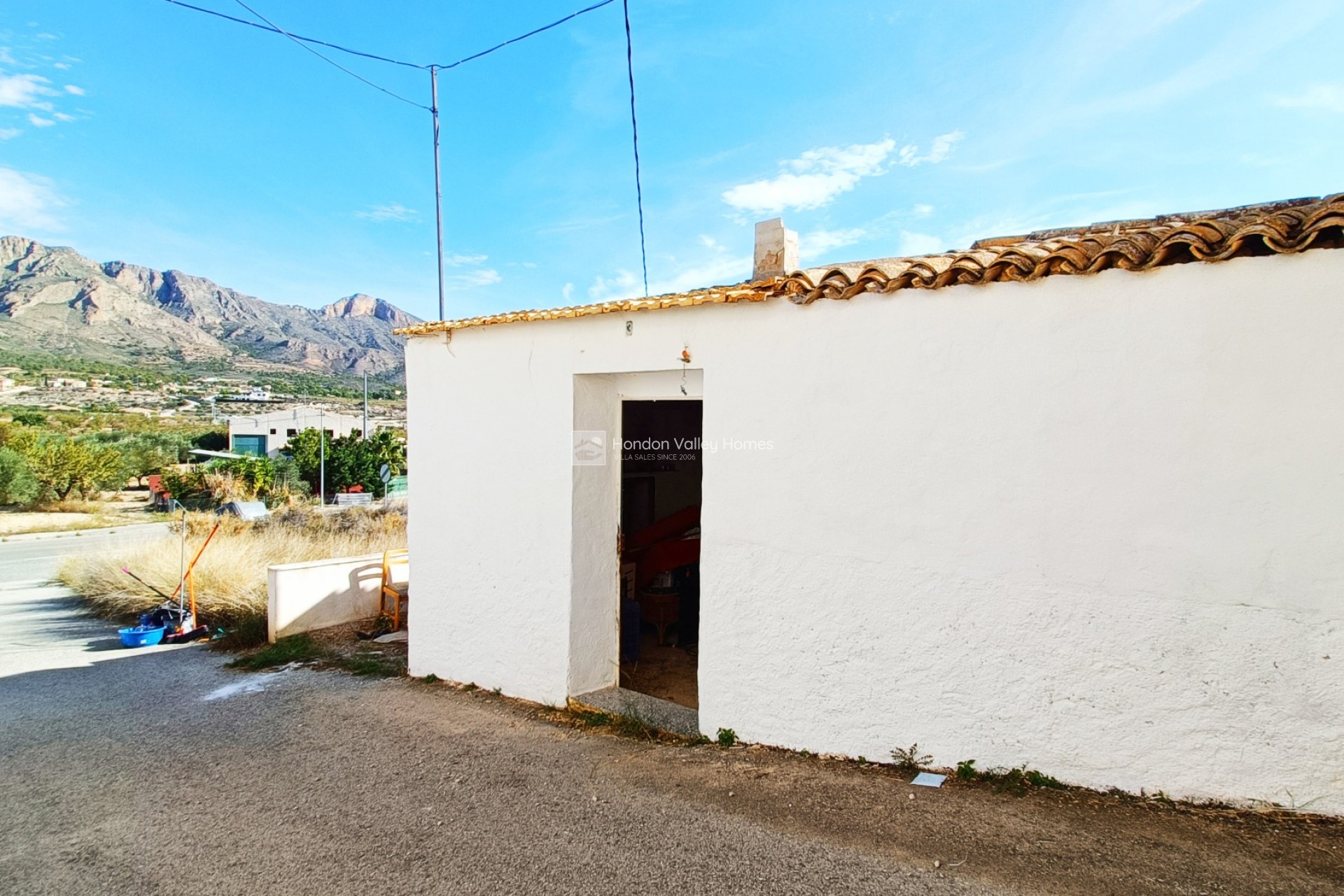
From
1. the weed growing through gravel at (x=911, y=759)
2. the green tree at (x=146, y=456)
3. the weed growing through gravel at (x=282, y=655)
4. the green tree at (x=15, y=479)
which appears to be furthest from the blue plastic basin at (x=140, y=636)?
the green tree at (x=146, y=456)

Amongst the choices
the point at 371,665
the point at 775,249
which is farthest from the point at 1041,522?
the point at 371,665

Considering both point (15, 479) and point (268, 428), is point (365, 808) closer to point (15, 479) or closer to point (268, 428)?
point (15, 479)

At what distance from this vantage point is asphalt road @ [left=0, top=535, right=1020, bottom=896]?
3.54 meters

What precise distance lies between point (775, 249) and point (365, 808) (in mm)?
5384

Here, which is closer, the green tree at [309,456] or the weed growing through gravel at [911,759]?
the weed growing through gravel at [911,759]

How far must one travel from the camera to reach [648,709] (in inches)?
226

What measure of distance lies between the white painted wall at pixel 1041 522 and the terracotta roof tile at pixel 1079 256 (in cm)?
9

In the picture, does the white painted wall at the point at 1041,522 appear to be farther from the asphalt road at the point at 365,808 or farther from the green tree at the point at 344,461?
the green tree at the point at 344,461

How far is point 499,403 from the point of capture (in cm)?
645

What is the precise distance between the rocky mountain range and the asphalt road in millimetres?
61309

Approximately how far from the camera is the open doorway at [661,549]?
22.8ft

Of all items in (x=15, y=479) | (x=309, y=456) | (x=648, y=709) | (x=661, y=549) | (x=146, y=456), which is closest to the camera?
(x=648, y=709)

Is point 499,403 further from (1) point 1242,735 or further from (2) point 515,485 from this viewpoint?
(1) point 1242,735

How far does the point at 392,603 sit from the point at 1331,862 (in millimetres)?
10255
